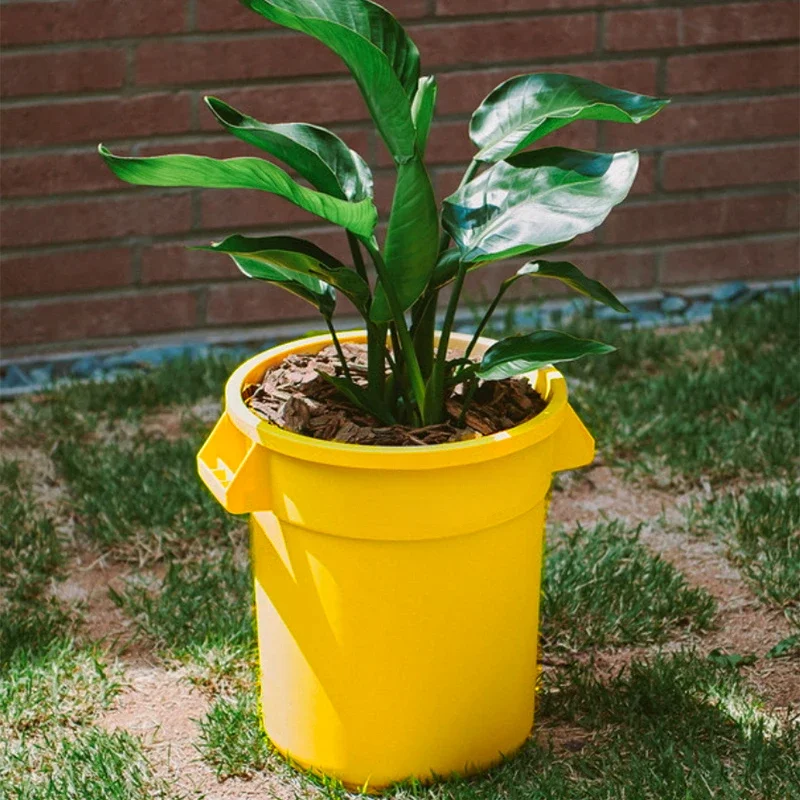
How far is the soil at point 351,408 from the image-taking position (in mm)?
2006

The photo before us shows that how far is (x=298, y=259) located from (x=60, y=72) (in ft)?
6.06

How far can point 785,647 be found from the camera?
8.01 feet

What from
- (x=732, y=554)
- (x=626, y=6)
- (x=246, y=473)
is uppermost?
(x=626, y=6)

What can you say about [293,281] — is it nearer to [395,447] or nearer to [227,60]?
[395,447]

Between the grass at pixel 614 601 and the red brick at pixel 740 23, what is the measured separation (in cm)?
169

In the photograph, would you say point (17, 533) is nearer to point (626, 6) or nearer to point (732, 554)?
point (732, 554)

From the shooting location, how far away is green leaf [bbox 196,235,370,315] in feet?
5.98

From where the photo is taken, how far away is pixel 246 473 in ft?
6.52

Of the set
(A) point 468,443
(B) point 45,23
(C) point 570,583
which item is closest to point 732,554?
(C) point 570,583

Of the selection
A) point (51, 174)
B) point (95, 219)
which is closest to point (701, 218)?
point (95, 219)

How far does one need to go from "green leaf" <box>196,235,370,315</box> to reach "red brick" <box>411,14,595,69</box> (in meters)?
1.77

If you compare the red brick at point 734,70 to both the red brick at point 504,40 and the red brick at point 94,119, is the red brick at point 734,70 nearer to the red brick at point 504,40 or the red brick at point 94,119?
the red brick at point 504,40

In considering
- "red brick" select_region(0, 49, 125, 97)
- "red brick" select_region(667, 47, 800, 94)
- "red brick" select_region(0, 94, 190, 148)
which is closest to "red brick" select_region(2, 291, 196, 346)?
"red brick" select_region(0, 94, 190, 148)

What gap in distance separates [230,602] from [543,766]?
0.71m
